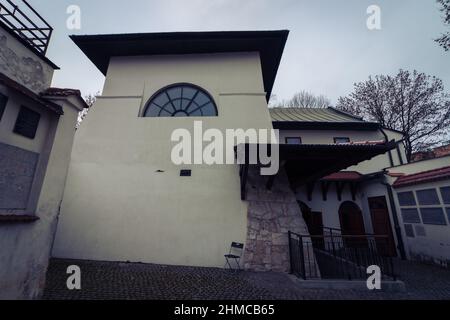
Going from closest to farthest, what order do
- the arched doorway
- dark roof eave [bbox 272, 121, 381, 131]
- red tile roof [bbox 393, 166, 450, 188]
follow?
1. red tile roof [bbox 393, 166, 450, 188]
2. the arched doorway
3. dark roof eave [bbox 272, 121, 381, 131]

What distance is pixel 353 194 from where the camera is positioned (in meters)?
10.5

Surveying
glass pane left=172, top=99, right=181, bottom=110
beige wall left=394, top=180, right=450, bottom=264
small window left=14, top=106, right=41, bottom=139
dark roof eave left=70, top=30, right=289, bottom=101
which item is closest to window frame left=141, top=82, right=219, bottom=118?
glass pane left=172, top=99, right=181, bottom=110

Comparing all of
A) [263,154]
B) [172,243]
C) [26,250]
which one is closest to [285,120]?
[263,154]

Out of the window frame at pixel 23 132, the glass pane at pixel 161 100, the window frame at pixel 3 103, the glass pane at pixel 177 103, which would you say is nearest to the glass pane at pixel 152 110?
the glass pane at pixel 161 100

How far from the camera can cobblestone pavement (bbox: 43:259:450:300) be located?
414cm

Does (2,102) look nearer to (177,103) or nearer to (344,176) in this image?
(177,103)

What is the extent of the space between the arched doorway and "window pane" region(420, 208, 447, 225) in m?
2.59

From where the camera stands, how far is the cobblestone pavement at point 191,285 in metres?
4.14

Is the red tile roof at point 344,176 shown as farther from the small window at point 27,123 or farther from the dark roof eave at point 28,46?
the dark roof eave at point 28,46

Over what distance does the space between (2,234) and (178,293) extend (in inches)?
127

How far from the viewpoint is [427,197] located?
7809mm

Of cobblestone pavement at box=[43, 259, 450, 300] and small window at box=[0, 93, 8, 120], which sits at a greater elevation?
small window at box=[0, 93, 8, 120]

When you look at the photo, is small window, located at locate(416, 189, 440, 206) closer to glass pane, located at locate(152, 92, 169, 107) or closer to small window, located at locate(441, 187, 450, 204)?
small window, located at locate(441, 187, 450, 204)
